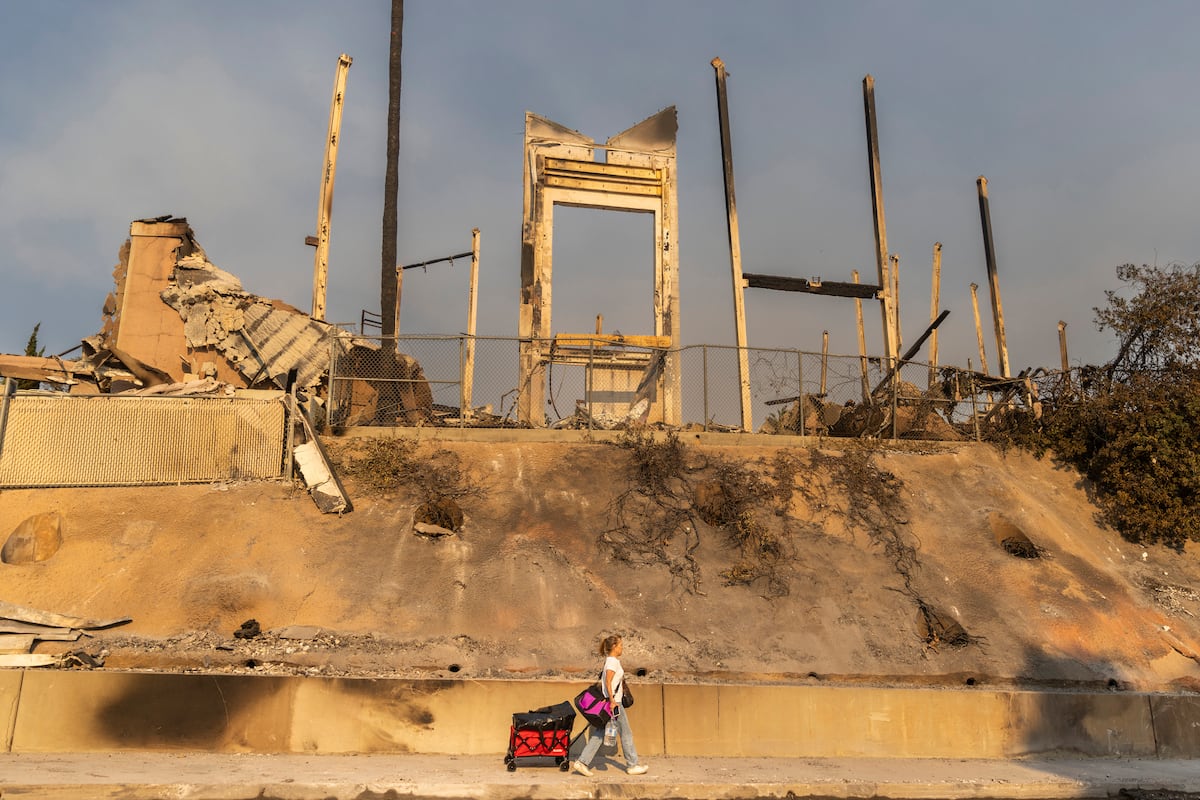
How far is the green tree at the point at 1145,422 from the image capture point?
49.4 feet

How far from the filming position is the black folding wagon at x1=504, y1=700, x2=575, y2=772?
28.6 ft

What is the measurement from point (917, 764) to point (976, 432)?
960 cm

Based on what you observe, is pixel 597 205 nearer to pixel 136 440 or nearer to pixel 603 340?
pixel 603 340

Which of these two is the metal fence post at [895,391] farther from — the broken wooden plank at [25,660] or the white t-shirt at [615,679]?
the broken wooden plank at [25,660]

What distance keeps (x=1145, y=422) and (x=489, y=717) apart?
13.2 meters

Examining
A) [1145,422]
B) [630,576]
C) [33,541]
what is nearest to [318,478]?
[33,541]

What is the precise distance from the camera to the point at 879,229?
20.4m

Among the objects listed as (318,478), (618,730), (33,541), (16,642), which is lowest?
(618,730)

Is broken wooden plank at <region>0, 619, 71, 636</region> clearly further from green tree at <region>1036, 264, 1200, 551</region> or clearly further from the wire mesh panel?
green tree at <region>1036, 264, 1200, 551</region>

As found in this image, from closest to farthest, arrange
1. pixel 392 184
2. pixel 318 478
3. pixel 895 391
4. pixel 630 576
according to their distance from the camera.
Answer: pixel 630 576, pixel 318 478, pixel 895 391, pixel 392 184

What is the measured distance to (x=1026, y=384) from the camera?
57.8ft

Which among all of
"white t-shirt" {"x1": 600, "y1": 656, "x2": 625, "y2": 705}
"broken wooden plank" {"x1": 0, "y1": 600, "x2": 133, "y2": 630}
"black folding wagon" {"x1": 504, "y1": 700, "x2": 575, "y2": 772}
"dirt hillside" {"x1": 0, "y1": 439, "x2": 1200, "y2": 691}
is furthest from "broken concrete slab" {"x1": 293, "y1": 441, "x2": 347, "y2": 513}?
"white t-shirt" {"x1": 600, "y1": 656, "x2": 625, "y2": 705}

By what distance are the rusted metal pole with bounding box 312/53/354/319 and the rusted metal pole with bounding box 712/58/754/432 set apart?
8.75 metres

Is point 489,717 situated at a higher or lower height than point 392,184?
lower
